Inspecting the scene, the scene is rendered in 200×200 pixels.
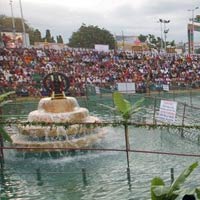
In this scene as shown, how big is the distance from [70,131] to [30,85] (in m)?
21.0

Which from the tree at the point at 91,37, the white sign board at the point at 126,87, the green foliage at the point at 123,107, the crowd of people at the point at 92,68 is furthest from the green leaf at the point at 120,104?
the tree at the point at 91,37

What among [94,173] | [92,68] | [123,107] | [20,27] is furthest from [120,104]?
[20,27]

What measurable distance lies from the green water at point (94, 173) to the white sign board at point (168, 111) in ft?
3.59

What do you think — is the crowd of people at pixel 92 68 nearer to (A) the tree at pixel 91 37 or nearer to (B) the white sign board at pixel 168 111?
(B) the white sign board at pixel 168 111

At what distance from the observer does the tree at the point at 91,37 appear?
92.6 metres

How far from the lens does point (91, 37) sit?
92562 millimetres

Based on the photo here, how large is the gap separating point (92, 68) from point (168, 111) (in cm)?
2886

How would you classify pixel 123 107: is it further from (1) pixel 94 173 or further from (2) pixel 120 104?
(1) pixel 94 173

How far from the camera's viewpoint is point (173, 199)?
13.0 feet

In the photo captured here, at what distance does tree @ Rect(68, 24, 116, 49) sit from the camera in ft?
304

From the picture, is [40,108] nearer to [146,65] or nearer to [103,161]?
[103,161]

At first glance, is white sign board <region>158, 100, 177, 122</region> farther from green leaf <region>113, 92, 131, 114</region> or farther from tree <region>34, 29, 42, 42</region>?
tree <region>34, 29, 42, 42</region>

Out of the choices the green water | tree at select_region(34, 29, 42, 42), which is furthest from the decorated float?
tree at select_region(34, 29, 42, 42)

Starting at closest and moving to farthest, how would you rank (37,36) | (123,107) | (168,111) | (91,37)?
(123,107)
(168,111)
(91,37)
(37,36)
